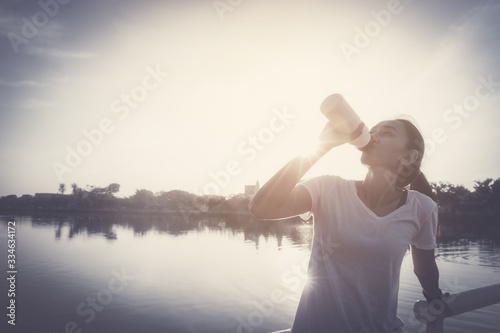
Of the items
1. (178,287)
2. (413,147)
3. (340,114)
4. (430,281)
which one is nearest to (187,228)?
(178,287)

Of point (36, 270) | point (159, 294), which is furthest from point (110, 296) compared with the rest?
point (36, 270)

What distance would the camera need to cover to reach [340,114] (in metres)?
1.59

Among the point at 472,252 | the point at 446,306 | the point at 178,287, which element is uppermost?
the point at 446,306

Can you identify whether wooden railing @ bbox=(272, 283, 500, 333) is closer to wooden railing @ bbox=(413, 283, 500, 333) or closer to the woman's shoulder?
wooden railing @ bbox=(413, 283, 500, 333)

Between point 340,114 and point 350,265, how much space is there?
2.73 ft

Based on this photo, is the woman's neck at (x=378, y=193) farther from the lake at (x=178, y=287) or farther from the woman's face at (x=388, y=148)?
the lake at (x=178, y=287)

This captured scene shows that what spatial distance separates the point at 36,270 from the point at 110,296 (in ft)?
31.8

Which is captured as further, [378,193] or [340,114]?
[378,193]

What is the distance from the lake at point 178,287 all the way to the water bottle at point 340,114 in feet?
42.6

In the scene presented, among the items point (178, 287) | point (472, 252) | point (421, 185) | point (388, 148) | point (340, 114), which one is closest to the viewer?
point (340, 114)

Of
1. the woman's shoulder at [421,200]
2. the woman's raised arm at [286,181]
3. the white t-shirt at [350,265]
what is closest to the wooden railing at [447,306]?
the white t-shirt at [350,265]

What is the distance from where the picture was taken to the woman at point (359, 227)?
171 centimetres

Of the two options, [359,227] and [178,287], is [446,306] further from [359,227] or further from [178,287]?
[178,287]

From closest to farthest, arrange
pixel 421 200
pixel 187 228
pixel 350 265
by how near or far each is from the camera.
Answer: pixel 350 265, pixel 421 200, pixel 187 228
